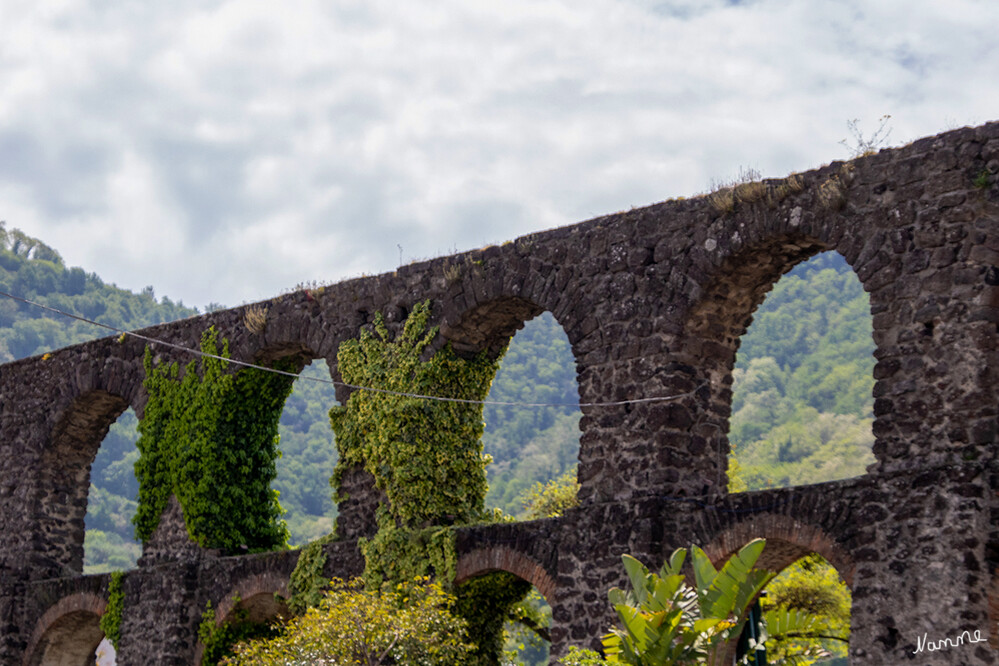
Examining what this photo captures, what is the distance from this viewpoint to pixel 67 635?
Result: 19.3 meters

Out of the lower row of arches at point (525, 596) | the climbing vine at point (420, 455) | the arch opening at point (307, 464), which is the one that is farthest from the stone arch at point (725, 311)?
the arch opening at point (307, 464)

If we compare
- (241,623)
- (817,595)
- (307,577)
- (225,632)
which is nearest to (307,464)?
(817,595)

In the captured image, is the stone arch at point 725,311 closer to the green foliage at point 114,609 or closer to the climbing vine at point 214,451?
the climbing vine at point 214,451

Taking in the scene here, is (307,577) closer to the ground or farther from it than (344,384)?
closer to the ground

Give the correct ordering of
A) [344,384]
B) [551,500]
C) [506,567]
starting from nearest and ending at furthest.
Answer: [506,567]
[344,384]
[551,500]

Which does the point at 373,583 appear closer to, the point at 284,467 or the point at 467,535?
the point at 467,535

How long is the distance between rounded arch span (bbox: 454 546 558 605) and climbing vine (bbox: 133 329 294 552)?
4683 mm

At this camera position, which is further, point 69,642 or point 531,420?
point 531,420

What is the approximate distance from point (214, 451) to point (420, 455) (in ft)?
12.6

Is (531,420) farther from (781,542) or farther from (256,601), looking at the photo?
(781,542)

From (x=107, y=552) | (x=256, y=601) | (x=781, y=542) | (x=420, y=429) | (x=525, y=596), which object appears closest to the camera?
(x=781, y=542)

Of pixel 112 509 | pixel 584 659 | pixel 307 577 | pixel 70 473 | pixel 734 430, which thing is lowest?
pixel 584 659

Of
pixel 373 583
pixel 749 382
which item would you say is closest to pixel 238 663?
pixel 373 583

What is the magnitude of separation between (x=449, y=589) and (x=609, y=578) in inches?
88.8
